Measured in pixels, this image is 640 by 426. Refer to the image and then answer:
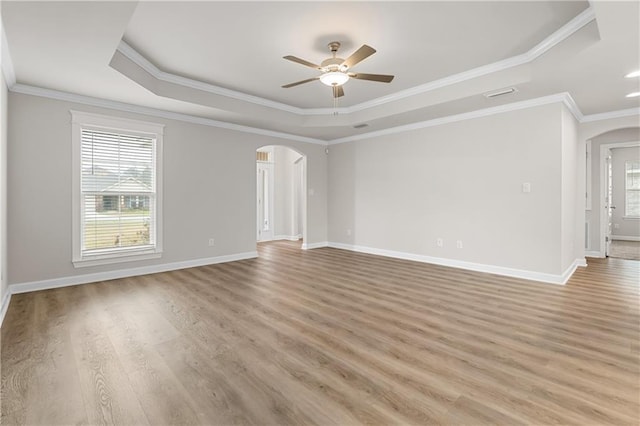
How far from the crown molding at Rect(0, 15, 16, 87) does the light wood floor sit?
257cm

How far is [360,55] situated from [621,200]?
10150 millimetres

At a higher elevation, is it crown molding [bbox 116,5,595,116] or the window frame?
crown molding [bbox 116,5,595,116]

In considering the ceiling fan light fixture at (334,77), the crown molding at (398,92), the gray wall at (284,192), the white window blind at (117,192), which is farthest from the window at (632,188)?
the white window blind at (117,192)

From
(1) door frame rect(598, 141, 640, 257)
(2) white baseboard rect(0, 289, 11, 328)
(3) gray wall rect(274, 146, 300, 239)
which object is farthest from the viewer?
(3) gray wall rect(274, 146, 300, 239)

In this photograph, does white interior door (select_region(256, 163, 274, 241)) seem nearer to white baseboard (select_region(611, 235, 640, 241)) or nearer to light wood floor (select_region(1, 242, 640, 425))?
light wood floor (select_region(1, 242, 640, 425))

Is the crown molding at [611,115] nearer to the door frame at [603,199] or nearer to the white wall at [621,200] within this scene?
the door frame at [603,199]

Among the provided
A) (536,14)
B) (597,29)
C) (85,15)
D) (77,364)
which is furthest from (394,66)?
(77,364)

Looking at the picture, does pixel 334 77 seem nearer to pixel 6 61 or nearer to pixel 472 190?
pixel 472 190

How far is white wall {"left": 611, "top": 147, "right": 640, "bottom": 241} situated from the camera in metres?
8.59

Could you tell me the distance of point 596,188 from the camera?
6.46m

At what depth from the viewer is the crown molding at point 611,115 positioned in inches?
193

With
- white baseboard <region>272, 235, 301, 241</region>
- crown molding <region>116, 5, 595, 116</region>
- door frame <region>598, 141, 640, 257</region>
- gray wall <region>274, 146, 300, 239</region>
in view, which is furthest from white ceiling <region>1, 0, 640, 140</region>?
white baseboard <region>272, 235, 301, 241</region>

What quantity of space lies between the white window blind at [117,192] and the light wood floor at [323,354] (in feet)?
2.73

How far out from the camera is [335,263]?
228 inches
